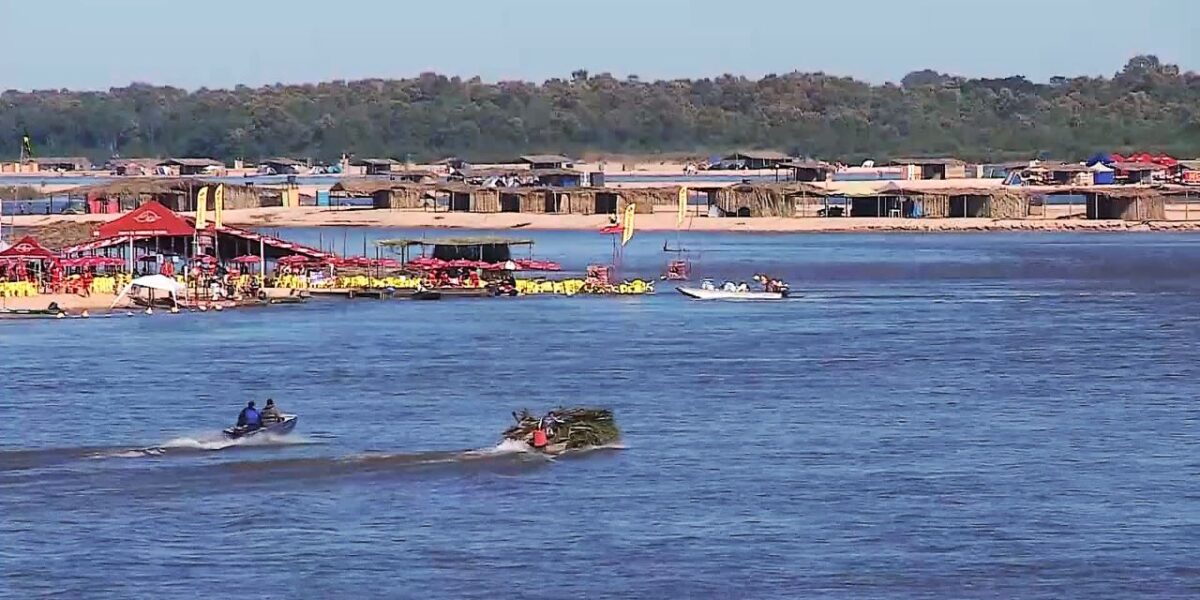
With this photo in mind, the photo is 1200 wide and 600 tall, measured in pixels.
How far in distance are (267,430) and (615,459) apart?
5.34 meters

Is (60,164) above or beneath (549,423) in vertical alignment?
above

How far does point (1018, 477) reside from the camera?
99.2 feet

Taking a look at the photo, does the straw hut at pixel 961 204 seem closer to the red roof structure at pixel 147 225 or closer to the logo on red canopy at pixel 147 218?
the red roof structure at pixel 147 225

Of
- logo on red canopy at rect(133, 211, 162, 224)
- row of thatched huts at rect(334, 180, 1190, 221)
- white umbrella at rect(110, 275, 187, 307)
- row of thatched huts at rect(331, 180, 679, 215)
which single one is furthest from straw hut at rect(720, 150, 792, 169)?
white umbrella at rect(110, 275, 187, 307)

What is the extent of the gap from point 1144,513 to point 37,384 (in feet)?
74.2

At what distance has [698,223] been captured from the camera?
10938 cm

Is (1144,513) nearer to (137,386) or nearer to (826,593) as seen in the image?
(826,593)

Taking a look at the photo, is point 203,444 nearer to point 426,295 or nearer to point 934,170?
point 426,295

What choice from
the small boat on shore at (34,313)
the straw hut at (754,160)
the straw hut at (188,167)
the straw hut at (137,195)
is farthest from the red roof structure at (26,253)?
the straw hut at (754,160)

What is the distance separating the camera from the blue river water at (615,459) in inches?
953

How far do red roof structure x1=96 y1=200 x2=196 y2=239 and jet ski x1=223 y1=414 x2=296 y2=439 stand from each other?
28.8 meters

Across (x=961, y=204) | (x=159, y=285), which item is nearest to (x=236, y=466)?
(x=159, y=285)

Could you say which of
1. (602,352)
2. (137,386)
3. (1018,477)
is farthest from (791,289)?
(1018,477)

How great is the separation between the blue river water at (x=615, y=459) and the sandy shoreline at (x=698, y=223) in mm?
47940
